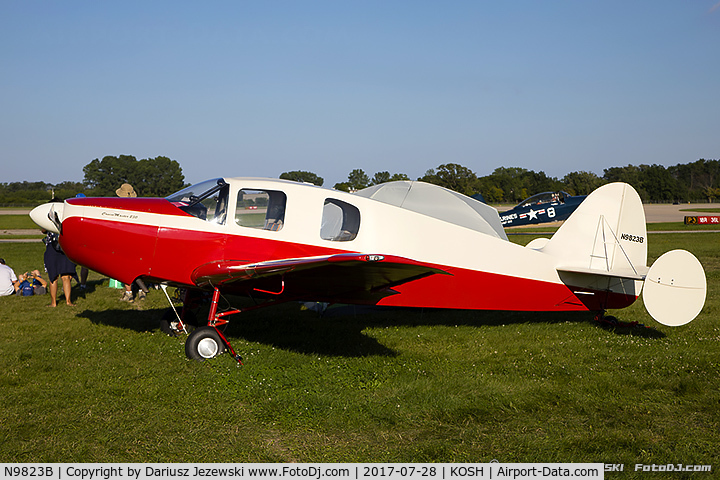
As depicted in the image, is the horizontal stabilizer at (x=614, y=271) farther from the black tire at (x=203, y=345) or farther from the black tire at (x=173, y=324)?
the black tire at (x=173, y=324)

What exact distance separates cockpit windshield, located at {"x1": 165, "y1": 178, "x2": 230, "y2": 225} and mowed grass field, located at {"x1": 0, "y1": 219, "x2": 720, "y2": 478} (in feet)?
5.88

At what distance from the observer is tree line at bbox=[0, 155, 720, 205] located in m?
71.6

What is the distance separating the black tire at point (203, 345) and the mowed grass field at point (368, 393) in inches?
6.1

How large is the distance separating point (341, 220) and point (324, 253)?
0.52 m

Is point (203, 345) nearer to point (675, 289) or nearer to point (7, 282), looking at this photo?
point (675, 289)

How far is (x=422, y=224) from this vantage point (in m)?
7.17

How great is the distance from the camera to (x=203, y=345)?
6.51m

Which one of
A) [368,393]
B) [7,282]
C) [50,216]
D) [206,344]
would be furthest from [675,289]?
A: [7,282]

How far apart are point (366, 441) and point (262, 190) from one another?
349cm

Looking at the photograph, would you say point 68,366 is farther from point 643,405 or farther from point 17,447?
point 643,405

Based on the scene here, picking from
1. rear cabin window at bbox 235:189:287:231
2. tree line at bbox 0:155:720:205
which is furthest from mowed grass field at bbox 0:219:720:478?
tree line at bbox 0:155:720:205

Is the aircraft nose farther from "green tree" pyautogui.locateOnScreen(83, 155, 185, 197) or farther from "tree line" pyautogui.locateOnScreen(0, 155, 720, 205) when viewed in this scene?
"green tree" pyautogui.locateOnScreen(83, 155, 185, 197)

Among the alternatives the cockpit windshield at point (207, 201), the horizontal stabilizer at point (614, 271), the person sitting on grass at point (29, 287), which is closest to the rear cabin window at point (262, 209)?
the cockpit windshield at point (207, 201)

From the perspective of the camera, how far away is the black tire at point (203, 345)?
6.45m
